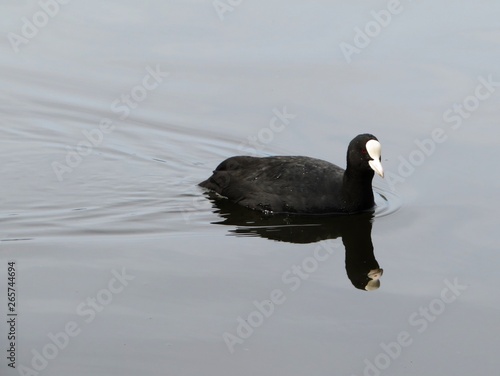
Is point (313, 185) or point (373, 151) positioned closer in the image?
point (373, 151)

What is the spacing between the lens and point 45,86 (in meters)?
14.0

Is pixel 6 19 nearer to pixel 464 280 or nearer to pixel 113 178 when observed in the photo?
pixel 113 178

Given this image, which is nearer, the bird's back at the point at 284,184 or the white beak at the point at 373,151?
the white beak at the point at 373,151

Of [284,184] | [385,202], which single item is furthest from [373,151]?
[284,184]

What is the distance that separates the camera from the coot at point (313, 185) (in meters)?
11.1

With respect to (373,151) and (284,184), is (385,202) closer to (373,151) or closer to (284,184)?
(373,151)

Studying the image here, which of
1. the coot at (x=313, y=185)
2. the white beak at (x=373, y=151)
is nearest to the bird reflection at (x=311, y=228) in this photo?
the coot at (x=313, y=185)

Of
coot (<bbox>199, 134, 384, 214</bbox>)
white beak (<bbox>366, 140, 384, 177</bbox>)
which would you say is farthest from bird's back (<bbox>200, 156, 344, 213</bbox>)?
white beak (<bbox>366, 140, 384, 177</bbox>)

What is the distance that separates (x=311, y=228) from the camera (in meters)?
10.9

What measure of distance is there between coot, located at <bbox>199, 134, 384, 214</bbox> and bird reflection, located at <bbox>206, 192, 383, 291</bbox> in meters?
0.09

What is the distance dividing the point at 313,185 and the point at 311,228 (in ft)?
1.76

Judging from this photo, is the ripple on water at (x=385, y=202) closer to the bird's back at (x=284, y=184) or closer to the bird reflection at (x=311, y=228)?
the bird reflection at (x=311, y=228)

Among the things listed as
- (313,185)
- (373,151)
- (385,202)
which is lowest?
(385,202)

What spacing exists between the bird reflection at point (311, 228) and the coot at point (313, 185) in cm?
9
